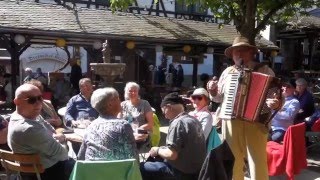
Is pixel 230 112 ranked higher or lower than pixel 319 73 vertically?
higher

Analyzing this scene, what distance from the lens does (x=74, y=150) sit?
4.91 m

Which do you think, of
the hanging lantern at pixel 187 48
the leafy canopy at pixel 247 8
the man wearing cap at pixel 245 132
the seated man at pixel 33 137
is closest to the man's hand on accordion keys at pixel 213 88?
the man wearing cap at pixel 245 132

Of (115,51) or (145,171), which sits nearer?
(145,171)

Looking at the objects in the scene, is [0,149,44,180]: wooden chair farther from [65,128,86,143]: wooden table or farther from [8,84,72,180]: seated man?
[65,128,86,143]: wooden table

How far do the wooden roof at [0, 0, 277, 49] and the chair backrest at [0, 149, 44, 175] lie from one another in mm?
7877

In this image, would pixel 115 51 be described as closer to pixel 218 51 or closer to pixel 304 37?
pixel 218 51

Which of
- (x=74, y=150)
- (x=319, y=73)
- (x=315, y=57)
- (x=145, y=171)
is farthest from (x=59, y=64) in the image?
(x=145, y=171)

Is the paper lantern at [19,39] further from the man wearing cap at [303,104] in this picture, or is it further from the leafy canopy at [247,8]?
the man wearing cap at [303,104]

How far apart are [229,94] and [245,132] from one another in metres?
0.41

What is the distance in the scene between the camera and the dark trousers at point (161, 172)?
3686 mm

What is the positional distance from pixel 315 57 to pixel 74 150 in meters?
20.8

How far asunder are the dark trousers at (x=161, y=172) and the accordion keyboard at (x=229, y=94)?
77 centimetres

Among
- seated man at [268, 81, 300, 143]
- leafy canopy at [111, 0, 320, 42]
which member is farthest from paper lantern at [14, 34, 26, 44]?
seated man at [268, 81, 300, 143]

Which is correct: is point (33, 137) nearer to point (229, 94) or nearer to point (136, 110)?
point (229, 94)
